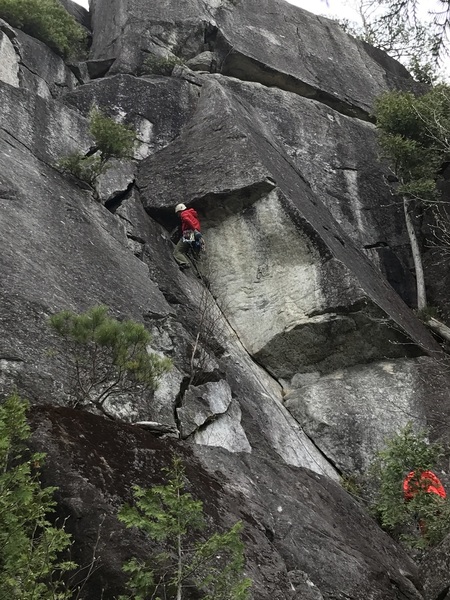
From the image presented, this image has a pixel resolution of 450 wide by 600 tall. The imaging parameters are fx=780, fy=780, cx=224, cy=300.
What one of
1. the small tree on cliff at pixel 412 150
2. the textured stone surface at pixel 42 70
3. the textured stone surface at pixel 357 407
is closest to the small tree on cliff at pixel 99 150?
the textured stone surface at pixel 42 70

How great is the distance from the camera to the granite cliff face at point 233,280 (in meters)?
6.90

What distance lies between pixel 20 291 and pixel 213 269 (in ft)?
18.2

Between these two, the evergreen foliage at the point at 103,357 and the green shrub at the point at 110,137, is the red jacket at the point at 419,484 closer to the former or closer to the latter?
the evergreen foliage at the point at 103,357

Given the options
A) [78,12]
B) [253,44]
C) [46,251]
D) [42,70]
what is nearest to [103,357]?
[46,251]

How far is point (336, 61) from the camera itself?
72.2ft

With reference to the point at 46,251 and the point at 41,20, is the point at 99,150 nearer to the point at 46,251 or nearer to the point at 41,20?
the point at 46,251

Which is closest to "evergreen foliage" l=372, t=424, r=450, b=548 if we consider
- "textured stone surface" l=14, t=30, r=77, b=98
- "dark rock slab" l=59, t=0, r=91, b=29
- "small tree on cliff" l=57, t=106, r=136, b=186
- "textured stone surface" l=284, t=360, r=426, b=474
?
"textured stone surface" l=284, t=360, r=426, b=474

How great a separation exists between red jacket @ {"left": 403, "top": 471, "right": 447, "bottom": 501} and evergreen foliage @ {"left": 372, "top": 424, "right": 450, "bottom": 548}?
1cm

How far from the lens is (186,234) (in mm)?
13109

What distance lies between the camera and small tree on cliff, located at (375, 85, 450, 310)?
53.6 ft

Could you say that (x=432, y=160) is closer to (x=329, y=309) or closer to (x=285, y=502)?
(x=329, y=309)

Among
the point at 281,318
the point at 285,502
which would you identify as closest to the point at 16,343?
the point at 285,502

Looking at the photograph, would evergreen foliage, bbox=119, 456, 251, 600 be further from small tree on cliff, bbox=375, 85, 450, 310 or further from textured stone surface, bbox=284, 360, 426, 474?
small tree on cliff, bbox=375, 85, 450, 310

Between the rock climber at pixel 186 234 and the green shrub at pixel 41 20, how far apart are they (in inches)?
261
